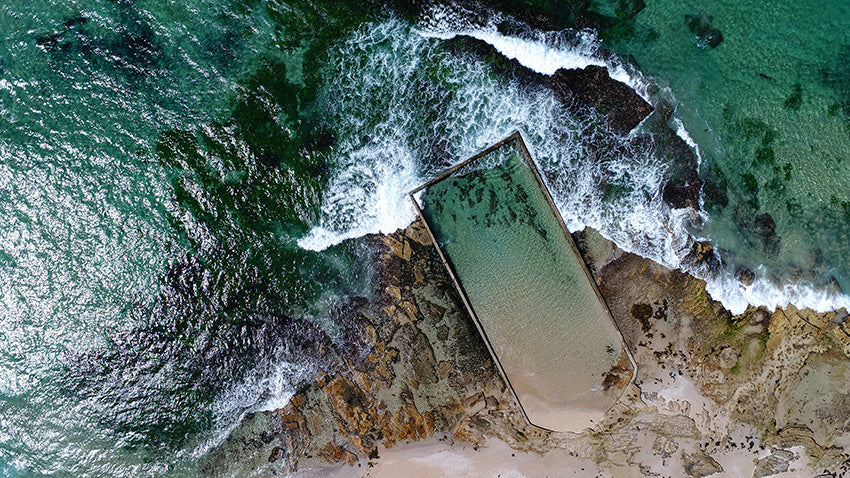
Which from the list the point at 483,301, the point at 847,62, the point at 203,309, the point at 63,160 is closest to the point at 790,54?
the point at 847,62

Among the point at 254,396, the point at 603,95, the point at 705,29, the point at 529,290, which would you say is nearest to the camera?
the point at 529,290

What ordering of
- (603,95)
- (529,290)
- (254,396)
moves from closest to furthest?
(529,290) < (603,95) < (254,396)

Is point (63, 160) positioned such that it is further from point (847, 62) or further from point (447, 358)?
point (847, 62)

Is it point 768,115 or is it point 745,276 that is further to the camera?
point 745,276

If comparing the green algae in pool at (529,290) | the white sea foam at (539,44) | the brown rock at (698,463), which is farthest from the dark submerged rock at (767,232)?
the brown rock at (698,463)

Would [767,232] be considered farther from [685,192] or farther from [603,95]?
[603,95]

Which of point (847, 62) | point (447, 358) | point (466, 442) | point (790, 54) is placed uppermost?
point (790, 54)

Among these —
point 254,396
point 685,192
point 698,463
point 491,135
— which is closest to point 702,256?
point 685,192

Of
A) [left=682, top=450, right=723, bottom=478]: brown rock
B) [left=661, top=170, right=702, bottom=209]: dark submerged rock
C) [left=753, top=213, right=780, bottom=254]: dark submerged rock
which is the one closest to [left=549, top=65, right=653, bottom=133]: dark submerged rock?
[left=661, top=170, right=702, bottom=209]: dark submerged rock
